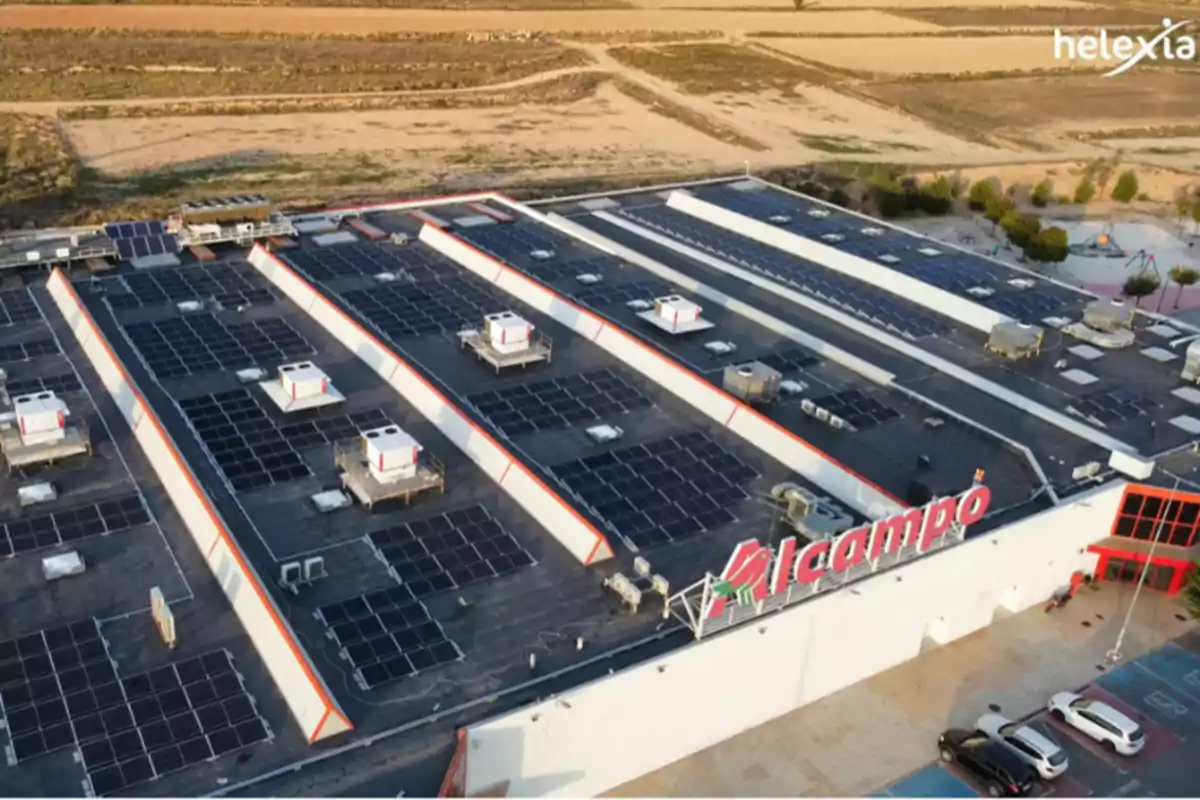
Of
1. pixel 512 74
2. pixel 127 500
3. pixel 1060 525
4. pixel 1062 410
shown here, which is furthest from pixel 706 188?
pixel 512 74

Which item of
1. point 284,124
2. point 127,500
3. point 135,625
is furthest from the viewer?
point 284,124

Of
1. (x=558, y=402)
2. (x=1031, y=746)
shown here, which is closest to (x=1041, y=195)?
(x=558, y=402)

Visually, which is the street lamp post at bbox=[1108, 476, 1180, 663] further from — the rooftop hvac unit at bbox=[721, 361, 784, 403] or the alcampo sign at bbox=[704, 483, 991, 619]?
the rooftop hvac unit at bbox=[721, 361, 784, 403]

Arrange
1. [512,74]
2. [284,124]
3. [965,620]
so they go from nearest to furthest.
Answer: [965,620], [284,124], [512,74]

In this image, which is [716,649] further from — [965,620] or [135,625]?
[135,625]

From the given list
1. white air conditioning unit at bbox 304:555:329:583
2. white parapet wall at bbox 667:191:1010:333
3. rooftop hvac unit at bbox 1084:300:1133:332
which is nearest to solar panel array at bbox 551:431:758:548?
white air conditioning unit at bbox 304:555:329:583

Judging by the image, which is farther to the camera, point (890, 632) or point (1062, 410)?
point (1062, 410)
